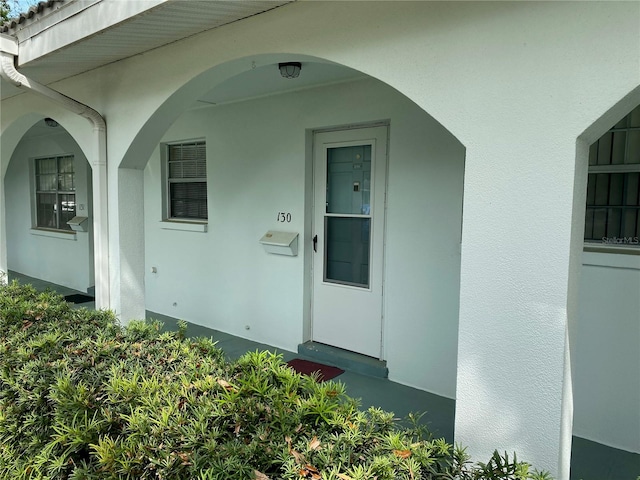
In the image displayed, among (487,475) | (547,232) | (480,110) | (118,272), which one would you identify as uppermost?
(480,110)

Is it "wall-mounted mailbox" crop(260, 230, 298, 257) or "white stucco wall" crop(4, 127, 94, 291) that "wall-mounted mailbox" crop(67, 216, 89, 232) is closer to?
"white stucco wall" crop(4, 127, 94, 291)

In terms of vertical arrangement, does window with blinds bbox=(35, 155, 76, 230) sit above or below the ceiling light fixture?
below

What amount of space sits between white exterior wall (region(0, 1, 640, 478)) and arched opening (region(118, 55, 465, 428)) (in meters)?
0.88

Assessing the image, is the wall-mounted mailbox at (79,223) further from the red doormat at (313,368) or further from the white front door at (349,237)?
the red doormat at (313,368)

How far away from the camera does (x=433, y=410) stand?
3736mm

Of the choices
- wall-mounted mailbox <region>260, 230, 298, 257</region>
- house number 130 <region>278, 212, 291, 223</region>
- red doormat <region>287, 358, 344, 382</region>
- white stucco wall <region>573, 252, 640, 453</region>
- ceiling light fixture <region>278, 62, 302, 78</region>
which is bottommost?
red doormat <region>287, 358, 344, 382</region>

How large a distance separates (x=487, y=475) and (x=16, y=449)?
2.32 metres

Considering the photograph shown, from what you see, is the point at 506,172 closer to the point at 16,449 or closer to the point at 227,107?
the point at 16,449

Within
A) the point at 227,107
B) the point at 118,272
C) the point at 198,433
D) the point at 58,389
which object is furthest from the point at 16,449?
the point at 227,107

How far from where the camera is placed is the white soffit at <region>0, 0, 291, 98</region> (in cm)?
279

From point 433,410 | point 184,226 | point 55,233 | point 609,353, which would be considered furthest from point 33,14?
point 55,233

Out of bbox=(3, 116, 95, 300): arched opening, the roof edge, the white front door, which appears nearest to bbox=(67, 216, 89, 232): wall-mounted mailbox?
bbox=(3, 116, 95, 300): arched opening

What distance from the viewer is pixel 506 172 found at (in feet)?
6.53

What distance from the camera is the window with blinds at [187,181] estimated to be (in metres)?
6.07
